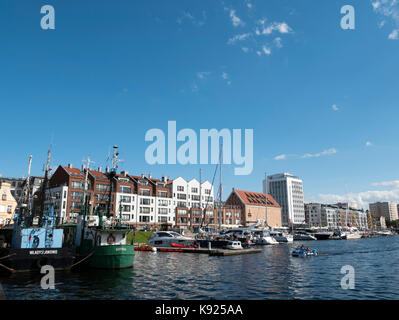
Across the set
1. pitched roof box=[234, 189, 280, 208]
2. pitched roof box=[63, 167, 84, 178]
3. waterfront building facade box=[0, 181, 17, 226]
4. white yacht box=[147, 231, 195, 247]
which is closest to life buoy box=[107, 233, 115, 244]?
white yacht box=[147, 231, 195, 247]

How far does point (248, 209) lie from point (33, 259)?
122112 millimetres

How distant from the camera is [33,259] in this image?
3206cm

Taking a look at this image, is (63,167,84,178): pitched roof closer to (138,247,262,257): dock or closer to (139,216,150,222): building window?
(139,216,150,222): building window

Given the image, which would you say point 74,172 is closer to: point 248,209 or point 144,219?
point 144,219

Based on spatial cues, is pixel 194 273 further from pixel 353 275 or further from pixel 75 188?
pixel 75 188

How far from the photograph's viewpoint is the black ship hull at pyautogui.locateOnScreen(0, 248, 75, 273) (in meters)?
31.2

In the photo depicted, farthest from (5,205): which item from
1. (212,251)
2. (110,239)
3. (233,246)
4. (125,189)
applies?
(233,246)

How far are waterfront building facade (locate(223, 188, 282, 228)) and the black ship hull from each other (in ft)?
333

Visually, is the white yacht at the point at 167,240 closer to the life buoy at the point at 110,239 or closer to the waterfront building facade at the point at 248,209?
the life buoy at the point at 110,239

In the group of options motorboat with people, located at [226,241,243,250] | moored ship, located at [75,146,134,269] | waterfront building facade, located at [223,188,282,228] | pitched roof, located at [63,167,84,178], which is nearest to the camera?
moored ship, located at [75,146,134,269]
